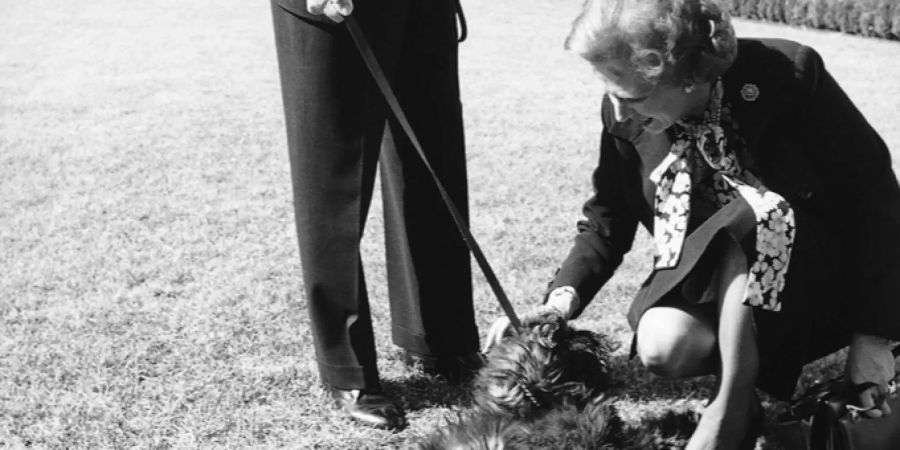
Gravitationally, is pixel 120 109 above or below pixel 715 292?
below

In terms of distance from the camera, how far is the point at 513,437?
7.15 ft

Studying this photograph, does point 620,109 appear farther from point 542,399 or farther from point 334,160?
point 334,160

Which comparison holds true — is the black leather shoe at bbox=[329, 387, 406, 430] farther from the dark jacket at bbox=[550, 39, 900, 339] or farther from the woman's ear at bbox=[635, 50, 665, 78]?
the woman's ear at bbox=[635, 50, 665, 78]

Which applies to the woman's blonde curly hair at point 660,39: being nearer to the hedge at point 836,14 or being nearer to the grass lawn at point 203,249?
the grass lawn at point 203,249

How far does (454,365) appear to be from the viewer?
3568mm

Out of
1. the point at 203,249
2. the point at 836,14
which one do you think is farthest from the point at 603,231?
the point at 836,14

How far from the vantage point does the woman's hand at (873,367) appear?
253 centimetres

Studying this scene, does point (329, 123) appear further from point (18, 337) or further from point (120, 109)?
point (120, 109)

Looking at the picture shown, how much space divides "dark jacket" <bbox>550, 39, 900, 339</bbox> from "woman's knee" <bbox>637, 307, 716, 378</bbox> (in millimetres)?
373

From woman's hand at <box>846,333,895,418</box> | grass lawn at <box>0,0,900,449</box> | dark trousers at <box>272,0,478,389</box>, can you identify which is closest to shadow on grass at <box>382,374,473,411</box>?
grass lawn at <box>0,0,900,449</box>

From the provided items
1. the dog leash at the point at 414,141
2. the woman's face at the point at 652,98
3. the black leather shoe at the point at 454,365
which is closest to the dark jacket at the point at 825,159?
the woman's face at the point at 652,98

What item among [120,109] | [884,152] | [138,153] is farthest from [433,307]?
[120,109]

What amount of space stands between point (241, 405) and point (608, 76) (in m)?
1.85

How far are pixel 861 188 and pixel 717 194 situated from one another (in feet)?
1.18
